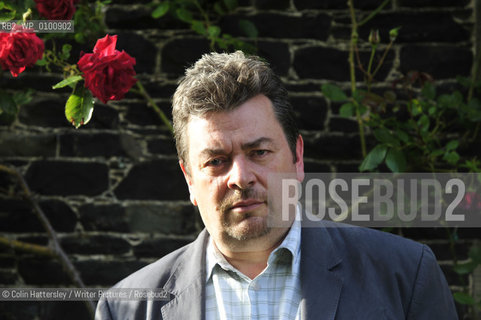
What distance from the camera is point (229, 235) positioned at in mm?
1967

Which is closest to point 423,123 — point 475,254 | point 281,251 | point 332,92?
point 332,92

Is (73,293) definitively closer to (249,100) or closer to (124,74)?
(124,74)

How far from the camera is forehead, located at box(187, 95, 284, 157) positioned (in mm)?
1961

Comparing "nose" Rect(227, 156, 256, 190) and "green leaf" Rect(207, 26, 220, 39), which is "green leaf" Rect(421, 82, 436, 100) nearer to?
"green leaf" Rect(207, 26, 220, 39)

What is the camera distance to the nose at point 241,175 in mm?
1922

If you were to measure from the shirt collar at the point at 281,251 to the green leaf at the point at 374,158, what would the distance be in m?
1.05

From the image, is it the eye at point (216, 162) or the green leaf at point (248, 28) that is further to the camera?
the green leaf at point (248, 28)

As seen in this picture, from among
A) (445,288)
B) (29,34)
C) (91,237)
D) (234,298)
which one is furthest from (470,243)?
(29,34)

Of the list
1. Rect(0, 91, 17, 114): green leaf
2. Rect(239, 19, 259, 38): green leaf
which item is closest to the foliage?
Rect(239, 19, 259, 38): green leaf

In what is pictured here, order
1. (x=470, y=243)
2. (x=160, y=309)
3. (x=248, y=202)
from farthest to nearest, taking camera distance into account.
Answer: (x=470, y=243)
(x=160, y=309)
(x=248, y=202)

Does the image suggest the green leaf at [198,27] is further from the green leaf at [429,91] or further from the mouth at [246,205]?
the mouth at [246,205]

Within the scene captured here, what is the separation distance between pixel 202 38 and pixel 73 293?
1657 mm

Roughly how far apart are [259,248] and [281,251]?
0.26 feet

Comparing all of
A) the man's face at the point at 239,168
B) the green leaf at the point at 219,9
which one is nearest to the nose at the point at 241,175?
the man's face at the point at 239,168
